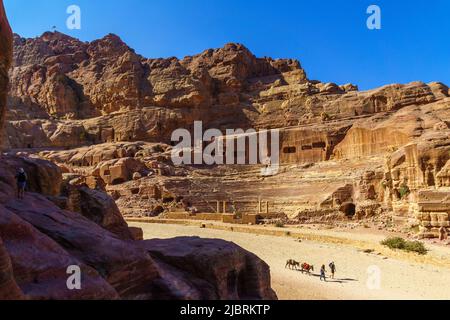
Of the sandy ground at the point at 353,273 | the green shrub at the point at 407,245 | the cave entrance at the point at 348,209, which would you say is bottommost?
the sandy ground at the point at 353,273

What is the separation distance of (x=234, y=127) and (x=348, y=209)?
108 feet

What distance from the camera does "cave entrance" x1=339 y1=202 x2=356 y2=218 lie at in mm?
30402

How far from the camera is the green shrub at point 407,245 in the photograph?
17.6 m

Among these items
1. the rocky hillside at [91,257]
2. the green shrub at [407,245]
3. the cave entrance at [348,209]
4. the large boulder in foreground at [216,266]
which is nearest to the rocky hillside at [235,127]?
the cave entrance at [348,209]

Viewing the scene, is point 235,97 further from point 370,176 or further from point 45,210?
point 45,210

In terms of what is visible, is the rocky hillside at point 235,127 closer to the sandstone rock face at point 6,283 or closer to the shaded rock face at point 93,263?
the shaded rock face at point 93,263

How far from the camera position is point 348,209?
101 feet

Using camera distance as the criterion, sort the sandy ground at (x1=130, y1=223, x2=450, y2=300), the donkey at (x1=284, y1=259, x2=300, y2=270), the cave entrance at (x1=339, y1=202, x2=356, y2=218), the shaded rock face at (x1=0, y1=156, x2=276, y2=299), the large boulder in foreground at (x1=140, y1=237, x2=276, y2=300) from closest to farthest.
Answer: the shaded rock face at (x1=0, y1=156, x2=276, y2=299)
the large boulder in foreground at (x1=140, y1=237, x2=276, y2=300)
the sandy ground at (x1=130, y1=223, x2=450, y2=300)
the donkey at (x1=284, y1=259, x2=300, y2=270)
the cave entrance at (x1=339, y1=202, x2=356, y2=218)

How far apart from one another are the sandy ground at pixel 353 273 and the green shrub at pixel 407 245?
427 mm

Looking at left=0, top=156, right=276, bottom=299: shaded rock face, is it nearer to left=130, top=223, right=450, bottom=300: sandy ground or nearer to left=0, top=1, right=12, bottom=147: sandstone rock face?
left=0, top=1, right=12, bottom=147: sandstone rock face

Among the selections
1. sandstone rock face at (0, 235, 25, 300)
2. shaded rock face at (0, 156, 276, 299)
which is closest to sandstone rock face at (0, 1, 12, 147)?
shaded rock face at (0, 156, 276, 299)

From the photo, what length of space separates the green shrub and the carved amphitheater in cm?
269
